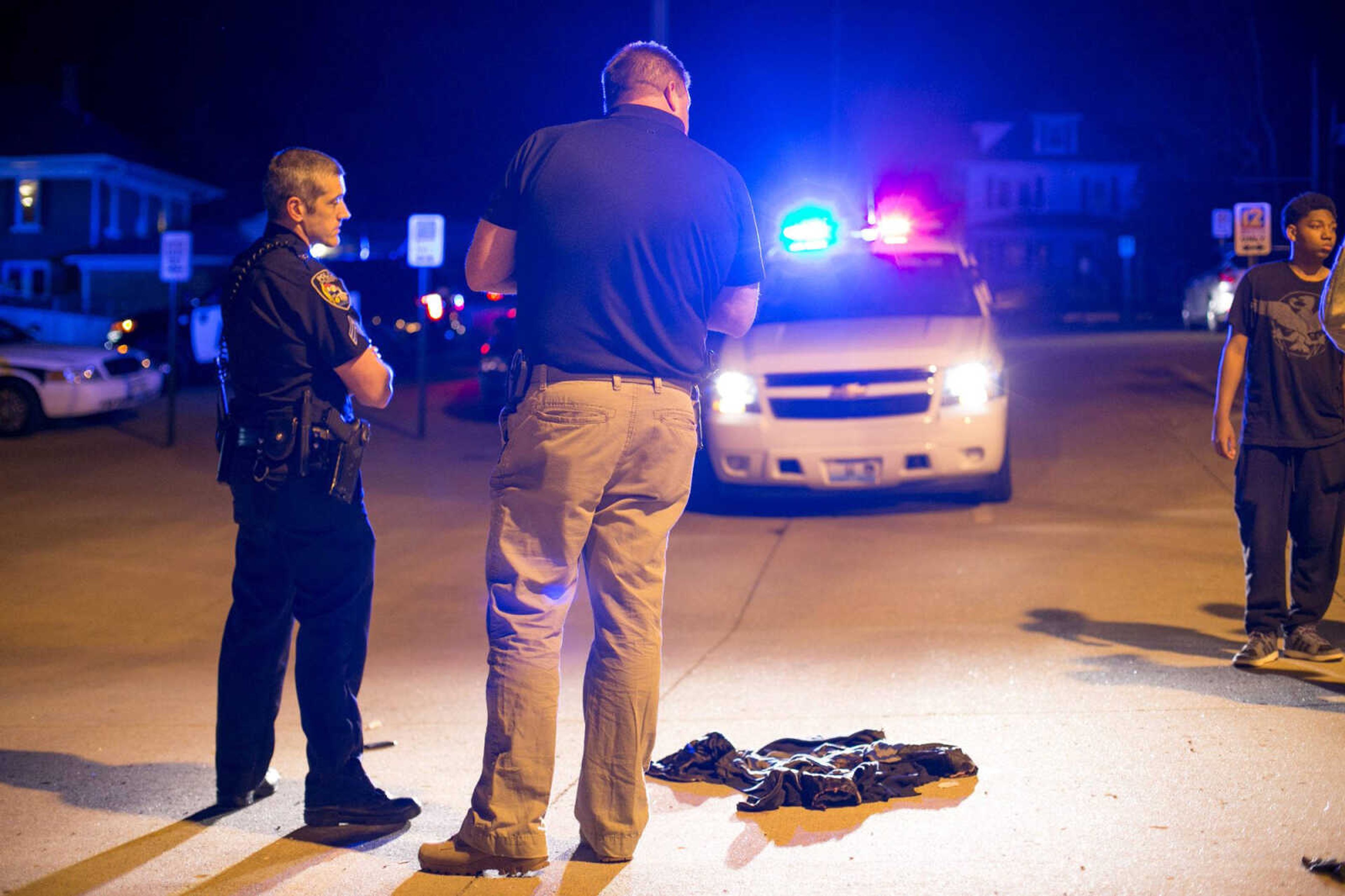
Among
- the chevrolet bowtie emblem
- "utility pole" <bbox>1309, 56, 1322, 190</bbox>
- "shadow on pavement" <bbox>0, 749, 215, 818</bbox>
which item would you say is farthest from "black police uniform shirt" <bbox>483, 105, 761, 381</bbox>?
"utility pole" <bbox>1309, 56, 1322, 190</bbox>

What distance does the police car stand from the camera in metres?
10.1

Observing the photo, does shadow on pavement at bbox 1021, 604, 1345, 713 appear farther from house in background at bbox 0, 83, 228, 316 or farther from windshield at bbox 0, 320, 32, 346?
house in background at bbox 0, 83, 228, 316

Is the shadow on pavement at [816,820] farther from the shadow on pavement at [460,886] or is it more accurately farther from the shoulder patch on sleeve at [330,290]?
the shoulder patch on sleeve at [330,290]

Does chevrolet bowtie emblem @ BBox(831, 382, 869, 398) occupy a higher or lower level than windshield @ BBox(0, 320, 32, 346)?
lower

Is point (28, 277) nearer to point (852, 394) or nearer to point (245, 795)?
point (852, 394)

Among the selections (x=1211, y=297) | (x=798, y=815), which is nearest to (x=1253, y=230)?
(x=1211, y=297)

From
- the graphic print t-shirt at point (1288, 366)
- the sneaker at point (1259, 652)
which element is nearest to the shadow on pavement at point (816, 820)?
the sneaker at point (1259, 652)

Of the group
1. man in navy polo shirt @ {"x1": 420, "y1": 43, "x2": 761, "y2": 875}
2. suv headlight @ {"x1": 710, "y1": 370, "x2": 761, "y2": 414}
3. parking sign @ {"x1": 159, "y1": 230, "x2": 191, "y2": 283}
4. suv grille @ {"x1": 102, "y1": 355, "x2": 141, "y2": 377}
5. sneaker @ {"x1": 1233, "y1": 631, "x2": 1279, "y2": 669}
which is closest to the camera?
man in navy polo shirt @ {"x1": 420, "y1": 43, "x2": 761, "y2": 875}

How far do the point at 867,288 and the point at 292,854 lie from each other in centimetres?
818

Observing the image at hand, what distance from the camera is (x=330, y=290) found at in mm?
4090

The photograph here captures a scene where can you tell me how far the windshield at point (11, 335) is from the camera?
1884 cm

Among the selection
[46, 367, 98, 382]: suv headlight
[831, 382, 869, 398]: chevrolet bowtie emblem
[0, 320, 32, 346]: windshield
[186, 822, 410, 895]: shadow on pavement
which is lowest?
[186, 822, 410, 895]: shadow on pavement

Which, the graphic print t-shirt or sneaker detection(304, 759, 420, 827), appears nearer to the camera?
sneaker detection(304, 759, 420, 827)

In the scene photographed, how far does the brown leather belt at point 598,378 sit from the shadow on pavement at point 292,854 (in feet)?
4.59
